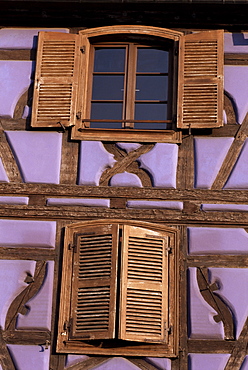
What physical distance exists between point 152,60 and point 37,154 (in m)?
1.67

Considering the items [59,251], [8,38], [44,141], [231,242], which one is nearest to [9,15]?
[8,38]

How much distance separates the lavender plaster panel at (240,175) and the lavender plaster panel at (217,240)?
0.47 meters

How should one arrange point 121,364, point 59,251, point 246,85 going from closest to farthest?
point 121,364, point 59,251, point 246,85

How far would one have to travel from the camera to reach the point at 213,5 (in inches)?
364

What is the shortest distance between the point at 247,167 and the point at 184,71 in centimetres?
126

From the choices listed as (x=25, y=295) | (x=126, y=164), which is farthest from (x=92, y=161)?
(x=25, y=295)

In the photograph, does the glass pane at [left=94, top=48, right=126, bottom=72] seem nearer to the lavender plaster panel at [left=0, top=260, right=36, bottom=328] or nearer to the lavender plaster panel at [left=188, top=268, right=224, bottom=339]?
the lavender plaster panel at [left=0, top=260, right=36, bottom=328]

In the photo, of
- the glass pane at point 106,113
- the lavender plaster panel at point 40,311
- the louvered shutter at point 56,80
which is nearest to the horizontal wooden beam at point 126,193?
the louvered shutter at point 56,80

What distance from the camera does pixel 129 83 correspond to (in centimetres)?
926

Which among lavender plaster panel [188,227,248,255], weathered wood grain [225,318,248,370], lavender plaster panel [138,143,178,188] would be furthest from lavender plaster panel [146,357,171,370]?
lavender plaster panel [138,143,178,188]

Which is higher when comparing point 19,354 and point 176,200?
point 176,200

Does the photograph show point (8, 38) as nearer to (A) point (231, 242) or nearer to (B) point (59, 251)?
(B) point (59, 251)

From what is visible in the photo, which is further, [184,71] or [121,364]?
[184,71]

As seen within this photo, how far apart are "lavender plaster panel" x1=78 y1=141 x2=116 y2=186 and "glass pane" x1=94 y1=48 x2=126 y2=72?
0.97 m
